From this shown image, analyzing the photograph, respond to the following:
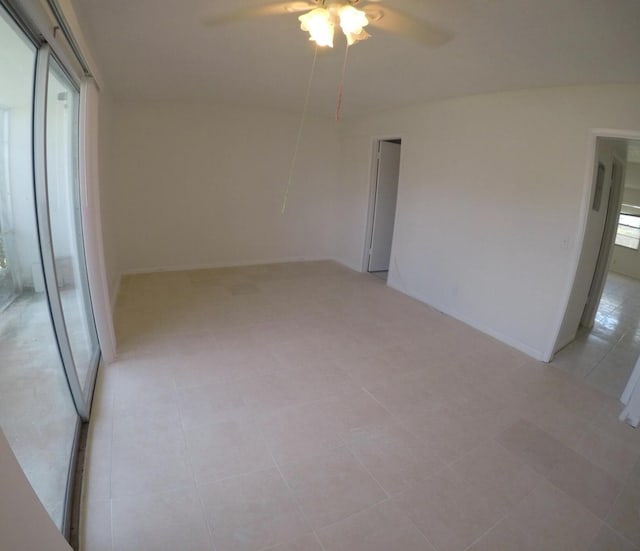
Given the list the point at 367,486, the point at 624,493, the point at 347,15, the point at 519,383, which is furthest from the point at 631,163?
the point at 367,486

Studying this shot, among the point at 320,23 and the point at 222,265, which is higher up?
the point at 320,23

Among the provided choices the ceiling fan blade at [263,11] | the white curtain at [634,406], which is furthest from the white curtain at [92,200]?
the white curtain at [634,406]

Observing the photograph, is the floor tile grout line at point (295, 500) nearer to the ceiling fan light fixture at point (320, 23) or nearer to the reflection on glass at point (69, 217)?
the reflection on glass at point (69, 217)

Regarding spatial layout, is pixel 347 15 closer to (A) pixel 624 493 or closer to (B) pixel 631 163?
(A) pixel 624 493

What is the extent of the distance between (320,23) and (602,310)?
5183 millimetres

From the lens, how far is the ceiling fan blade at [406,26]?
1.74 meters

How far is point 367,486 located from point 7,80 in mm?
2395

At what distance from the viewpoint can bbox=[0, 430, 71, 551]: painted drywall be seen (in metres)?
0.71

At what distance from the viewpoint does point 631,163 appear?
596cm

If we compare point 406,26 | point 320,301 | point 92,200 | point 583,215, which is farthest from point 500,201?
point 92,200

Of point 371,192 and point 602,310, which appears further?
point 371,192

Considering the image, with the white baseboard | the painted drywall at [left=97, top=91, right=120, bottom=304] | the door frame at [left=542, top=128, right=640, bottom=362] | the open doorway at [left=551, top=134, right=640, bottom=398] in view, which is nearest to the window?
the open doorway at [left=551, top=134, right=640, bottom=398]

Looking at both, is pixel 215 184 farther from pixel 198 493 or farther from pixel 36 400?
pixel 198 493

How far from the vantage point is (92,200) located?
216 cm
